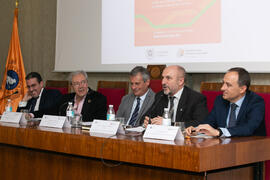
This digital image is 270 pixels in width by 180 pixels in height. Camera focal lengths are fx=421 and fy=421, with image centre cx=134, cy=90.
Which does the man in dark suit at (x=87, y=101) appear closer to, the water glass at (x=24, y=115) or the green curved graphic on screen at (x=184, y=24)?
the water glass at (x=24, y=115)

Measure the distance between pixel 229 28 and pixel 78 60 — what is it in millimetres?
2235

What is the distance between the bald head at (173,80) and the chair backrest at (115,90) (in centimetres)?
99

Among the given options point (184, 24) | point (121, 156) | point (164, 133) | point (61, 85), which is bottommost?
point (121, 156)

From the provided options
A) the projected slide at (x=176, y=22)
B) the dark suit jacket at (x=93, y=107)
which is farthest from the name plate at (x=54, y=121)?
→ the projected slide at (x=176, y=22)

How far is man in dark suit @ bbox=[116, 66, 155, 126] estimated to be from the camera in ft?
13.0

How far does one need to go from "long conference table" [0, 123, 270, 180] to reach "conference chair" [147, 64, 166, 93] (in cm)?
127

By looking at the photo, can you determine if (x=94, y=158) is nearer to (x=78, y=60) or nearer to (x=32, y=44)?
(x=78, y=60)

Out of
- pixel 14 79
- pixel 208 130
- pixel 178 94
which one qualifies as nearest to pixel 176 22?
pixel 178 94

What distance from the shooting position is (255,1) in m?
3.93

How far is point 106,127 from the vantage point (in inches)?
113

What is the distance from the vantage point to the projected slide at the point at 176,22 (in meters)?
4.24

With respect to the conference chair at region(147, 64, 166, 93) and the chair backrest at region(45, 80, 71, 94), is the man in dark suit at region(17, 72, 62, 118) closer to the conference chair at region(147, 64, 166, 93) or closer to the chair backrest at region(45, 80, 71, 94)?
the chair backrest at region(45, 80, 71, 94)

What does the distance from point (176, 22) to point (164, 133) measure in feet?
7.40

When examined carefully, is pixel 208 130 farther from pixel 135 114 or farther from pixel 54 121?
pixel 135 114
